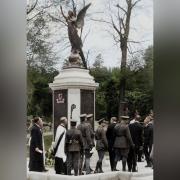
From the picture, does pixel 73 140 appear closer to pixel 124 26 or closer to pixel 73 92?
pixel 73 92

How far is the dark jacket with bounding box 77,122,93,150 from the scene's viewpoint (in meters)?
4.53

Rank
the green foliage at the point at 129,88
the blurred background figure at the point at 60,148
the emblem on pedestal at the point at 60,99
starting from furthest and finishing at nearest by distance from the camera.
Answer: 1. the green foliage at the point at 129,88
2. the emblem on pedestal at the point at 60,99
3. the blurred background figure at the point at 60,148

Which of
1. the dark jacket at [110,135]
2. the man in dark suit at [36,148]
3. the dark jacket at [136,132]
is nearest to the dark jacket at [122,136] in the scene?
the dark jacket at [110,135]

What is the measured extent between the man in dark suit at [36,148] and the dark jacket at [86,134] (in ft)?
1.54

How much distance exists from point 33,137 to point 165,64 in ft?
11.3

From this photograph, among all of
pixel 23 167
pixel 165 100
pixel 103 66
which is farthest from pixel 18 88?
pixel 103 66

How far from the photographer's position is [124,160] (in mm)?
4688

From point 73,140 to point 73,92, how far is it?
A: 139 centimetres

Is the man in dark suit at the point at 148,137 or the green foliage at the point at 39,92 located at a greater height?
the green foliage at the point at 39,92

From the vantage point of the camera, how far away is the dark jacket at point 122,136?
446 cm

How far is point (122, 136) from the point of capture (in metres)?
4.47

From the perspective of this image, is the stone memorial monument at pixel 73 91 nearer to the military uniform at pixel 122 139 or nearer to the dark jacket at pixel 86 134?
the dark jacket at pixel 86 134

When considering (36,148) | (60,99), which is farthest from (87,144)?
(60,99)

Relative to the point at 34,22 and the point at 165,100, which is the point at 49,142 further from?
the point at 165,100
